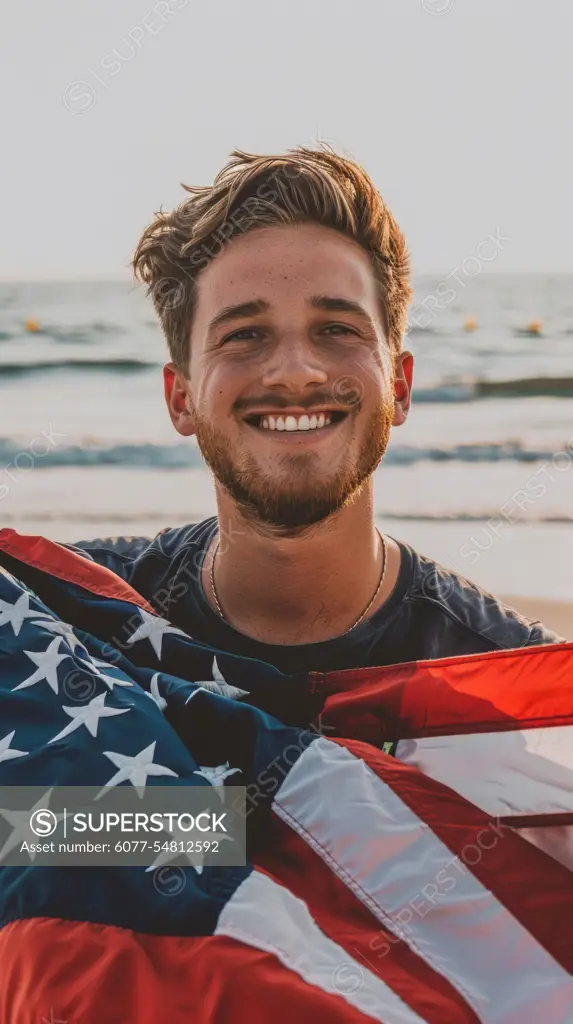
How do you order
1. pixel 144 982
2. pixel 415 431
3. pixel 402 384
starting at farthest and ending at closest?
pixel 415 431 → pixel 402 384 → pixel 144 982

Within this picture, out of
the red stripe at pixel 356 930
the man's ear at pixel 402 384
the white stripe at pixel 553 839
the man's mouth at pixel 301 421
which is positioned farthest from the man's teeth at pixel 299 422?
the white stripe at pixel 553 839

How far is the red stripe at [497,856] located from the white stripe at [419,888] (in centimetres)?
1

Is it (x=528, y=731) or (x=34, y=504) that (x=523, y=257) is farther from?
(x=528, y=731)

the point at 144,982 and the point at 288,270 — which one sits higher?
the point at 288,270

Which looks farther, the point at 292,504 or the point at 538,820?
the point at 292,504

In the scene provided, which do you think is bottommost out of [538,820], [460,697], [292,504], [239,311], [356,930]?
[356,930]

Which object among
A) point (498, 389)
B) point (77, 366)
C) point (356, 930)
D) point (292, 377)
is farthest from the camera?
point (77, 366)

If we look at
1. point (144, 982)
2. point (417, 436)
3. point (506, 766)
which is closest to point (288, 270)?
point (506, 766)

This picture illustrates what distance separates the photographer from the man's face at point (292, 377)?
2.67m

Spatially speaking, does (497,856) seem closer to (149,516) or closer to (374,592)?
(374,592)

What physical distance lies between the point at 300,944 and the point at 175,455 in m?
7.89

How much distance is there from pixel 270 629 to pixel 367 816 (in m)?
0.94

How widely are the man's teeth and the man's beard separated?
75mm

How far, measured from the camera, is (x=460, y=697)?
2.24m
